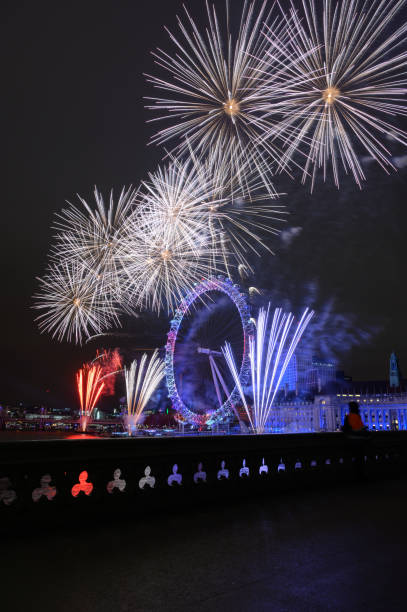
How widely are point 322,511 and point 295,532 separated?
1.63 m

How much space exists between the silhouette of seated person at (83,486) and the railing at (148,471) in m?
0.01

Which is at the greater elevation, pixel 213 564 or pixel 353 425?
pixel 353 425

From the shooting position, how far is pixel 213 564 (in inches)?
204

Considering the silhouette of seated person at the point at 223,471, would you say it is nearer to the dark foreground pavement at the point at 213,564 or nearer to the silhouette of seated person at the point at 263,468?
the silhouette of seated person at the point at 263,468

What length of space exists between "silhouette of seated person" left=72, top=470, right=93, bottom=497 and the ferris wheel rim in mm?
45499

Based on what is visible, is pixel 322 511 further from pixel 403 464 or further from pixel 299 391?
pixel 299 391

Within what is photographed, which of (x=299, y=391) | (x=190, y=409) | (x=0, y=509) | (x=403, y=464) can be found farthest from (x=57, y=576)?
(x=299, y=391)

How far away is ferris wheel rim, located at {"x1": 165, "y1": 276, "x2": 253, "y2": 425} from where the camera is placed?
53.2m

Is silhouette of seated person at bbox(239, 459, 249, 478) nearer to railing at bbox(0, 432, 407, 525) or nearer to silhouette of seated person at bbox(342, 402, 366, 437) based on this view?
railing at bbox(0, 432, 407, 525)

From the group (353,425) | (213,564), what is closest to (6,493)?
(213,564)

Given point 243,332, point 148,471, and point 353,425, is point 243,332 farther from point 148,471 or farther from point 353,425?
point 148,471

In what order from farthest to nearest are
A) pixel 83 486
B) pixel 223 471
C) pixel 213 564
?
pixel 223 471 < pixel 83 486 < pixel 213 564

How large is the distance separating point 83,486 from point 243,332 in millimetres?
46451

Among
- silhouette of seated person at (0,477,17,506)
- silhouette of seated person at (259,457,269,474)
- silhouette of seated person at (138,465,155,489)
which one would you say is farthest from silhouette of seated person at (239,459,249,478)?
silhouette of seated person at (0,477,17,506)
